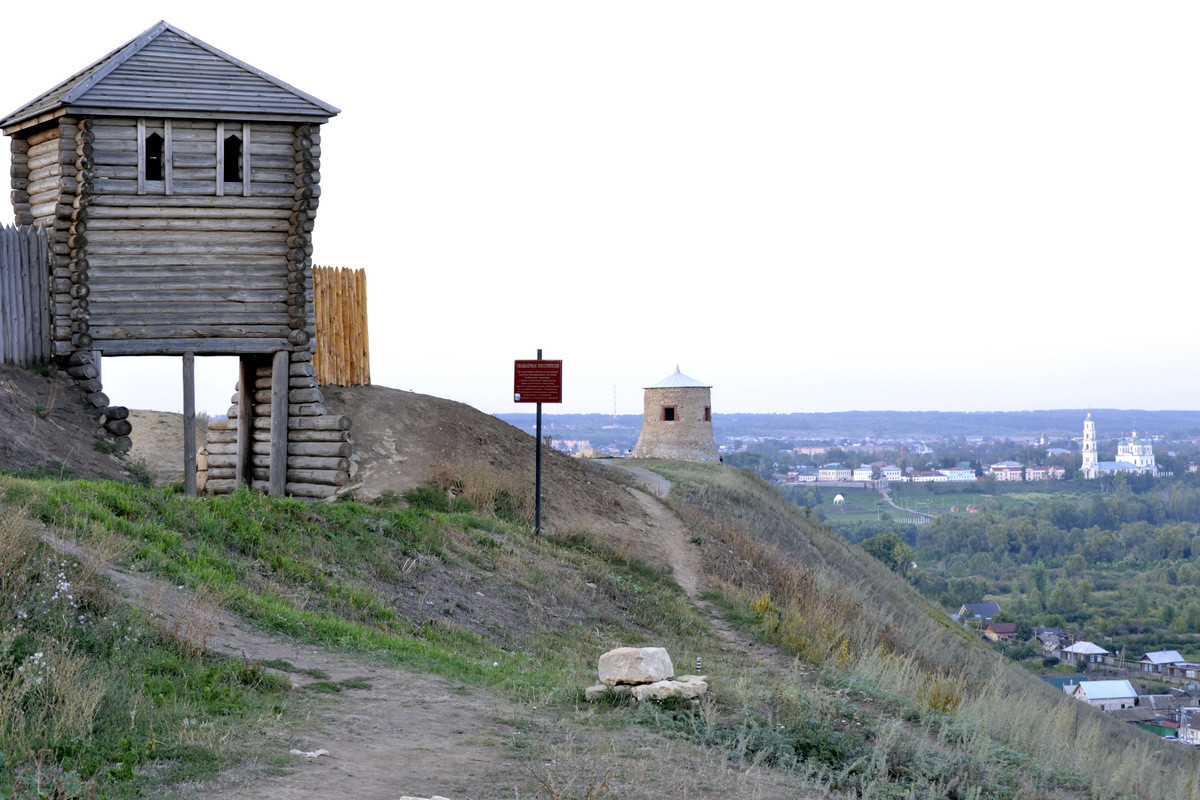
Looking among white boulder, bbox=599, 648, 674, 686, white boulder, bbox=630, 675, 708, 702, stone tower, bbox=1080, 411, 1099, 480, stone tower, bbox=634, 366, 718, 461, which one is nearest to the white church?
stone tower, bbox=1080, 411, 1099, 480

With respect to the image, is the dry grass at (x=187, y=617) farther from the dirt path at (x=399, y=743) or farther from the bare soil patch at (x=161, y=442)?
the bare soil patch at (x=161, y=442)

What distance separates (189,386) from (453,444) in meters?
4.60

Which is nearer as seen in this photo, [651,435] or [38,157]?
[38,157]

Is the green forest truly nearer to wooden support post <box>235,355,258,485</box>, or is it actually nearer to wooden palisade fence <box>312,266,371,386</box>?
wooden palisade fence <box>312,266,371,386</box>

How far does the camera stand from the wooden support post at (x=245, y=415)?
728 inches

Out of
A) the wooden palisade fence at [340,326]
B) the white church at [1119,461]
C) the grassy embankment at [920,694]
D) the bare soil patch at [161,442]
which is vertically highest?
the wooden palisade fence at [340,326]

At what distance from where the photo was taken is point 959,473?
14025 centimetres

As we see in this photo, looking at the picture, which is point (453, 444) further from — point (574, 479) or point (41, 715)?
point (41, 715)

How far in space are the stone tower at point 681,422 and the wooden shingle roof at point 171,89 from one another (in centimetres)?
2556

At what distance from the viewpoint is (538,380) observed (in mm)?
16016

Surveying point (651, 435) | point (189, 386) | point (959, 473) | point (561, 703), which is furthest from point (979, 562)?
point (561, 703)

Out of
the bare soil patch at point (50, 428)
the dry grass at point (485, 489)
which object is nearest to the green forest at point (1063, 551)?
the dry grass at point (485, 489)

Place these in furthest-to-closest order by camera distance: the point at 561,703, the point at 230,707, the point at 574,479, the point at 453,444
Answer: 1. the point at 574,479
2. the point at 453,444
3. the point at 561,703
4. the point at 230,707

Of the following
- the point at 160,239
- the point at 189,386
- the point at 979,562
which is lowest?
the point at 979,562
